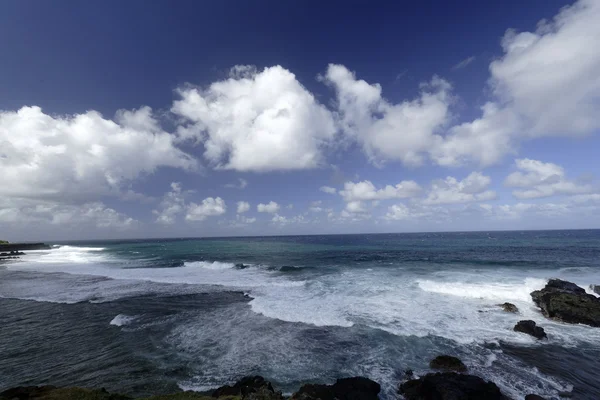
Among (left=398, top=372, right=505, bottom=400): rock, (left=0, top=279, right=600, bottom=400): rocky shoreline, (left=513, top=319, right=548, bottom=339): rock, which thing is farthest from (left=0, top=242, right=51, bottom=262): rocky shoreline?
(left=513, top=319, right=548, bottom=339): rock

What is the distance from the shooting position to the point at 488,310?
69.7 feet

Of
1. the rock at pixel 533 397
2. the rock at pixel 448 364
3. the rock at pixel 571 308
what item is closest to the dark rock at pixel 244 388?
the rock at pixel 448 364

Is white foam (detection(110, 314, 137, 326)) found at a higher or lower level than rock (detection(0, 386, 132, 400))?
lower

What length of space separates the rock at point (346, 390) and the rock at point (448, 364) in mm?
3731

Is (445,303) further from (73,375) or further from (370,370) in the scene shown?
(73,375)

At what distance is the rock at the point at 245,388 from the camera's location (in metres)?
9.69

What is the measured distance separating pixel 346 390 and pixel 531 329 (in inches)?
527

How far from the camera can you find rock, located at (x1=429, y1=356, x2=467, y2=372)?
12495 millimetres

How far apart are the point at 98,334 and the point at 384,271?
32813 mm

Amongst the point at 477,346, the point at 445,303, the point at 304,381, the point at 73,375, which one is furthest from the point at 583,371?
the point at 73,375

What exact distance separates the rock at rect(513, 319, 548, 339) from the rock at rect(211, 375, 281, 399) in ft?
52.0

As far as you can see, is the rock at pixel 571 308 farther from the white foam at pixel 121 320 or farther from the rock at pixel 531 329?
the white foam at pixel 121 320

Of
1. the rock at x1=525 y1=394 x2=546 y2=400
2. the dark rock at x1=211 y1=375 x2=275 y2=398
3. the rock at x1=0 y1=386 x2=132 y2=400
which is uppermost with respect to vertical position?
the rock at x1=0 y1=386 x2=132 y2=400

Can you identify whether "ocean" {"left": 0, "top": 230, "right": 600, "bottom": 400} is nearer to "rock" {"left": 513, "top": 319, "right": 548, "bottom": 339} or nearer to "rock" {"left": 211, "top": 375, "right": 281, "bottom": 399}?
"rock" {"left": 513, "top": 319, "right": 548, "bottom": 339}
